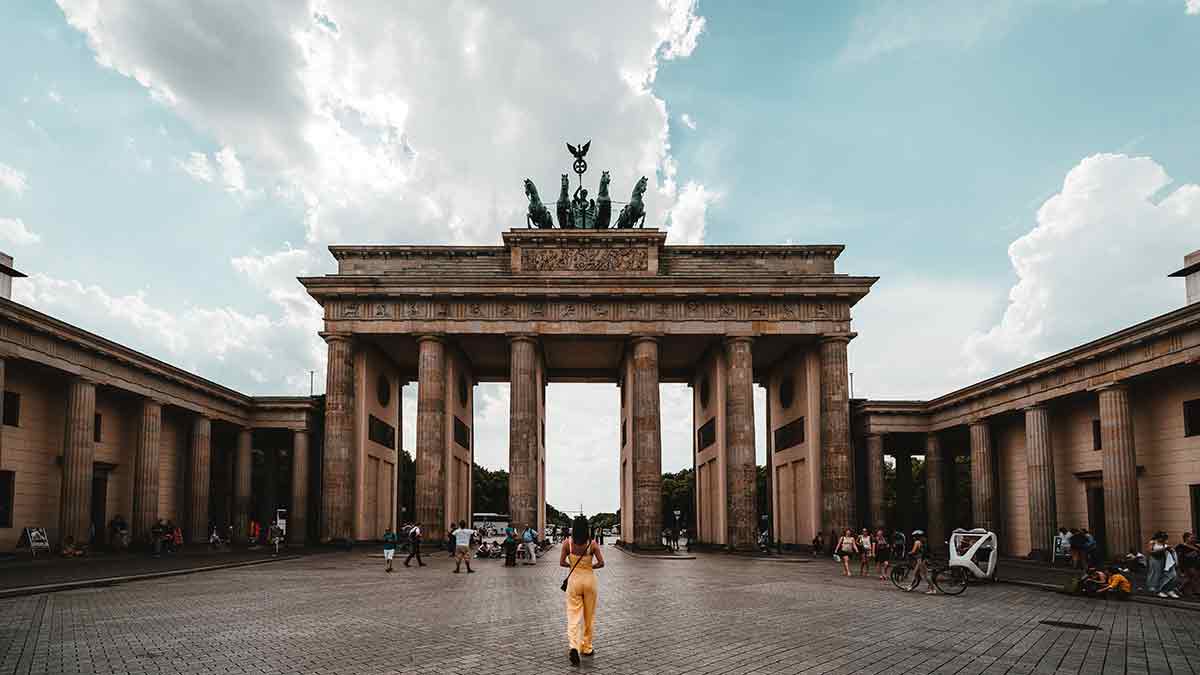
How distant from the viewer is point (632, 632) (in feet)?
45.6

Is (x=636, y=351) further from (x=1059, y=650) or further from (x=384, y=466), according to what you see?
(x=1059, y=650)

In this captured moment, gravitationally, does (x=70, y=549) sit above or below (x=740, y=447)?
below

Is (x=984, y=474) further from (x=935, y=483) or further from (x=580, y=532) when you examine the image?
(x=580, y=532)

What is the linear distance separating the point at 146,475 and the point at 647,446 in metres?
22.9

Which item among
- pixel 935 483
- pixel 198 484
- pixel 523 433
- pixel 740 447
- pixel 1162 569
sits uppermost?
pixel 523 433

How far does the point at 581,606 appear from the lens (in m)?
11.3

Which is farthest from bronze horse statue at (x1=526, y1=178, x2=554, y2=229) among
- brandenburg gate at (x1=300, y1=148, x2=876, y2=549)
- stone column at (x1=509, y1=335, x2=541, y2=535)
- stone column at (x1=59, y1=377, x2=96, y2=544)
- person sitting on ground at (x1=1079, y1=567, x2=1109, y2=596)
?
person sitting on ground at (x1=1079, y1=567, x2=1109, y2=596)

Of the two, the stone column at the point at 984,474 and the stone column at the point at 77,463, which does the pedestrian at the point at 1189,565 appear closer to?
the stone column at the point at 984,474

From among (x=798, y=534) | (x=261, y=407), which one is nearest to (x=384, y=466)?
(x=261, y=407)

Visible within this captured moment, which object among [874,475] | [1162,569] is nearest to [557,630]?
[1162,569]

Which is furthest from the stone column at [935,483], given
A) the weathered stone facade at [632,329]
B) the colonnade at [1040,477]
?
the weathered stone facade at [632,329]

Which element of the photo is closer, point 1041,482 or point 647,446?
point 1041,482

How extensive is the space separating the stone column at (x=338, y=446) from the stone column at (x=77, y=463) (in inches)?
477

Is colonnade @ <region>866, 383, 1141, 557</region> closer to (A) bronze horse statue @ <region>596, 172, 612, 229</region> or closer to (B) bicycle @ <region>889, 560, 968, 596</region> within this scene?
(B) bicycle @ <region>889, 560, 968, 596</region>
